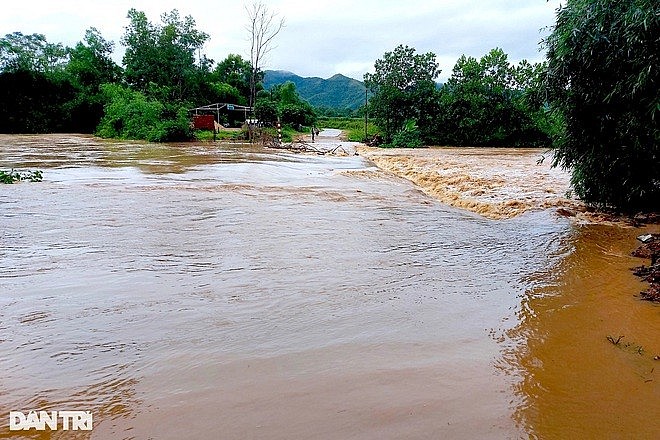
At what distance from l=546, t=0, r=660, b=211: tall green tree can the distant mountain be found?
11146cm

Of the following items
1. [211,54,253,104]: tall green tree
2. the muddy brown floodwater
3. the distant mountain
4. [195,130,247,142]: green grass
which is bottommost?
the muddy brown floodwater

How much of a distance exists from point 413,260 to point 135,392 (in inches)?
152

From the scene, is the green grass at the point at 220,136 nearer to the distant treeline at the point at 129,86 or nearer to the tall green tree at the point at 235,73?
the distant treeline at the point at 129,86

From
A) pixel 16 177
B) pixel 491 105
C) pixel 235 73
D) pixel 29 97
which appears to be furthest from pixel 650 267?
pixel 235 73

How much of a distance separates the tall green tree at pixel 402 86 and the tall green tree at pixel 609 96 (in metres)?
26.2

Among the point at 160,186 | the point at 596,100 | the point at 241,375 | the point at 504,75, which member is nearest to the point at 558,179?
the point at 596,100

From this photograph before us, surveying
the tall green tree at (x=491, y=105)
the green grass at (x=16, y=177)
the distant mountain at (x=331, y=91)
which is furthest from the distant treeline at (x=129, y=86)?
the distant mountain at (x=331, y=91)

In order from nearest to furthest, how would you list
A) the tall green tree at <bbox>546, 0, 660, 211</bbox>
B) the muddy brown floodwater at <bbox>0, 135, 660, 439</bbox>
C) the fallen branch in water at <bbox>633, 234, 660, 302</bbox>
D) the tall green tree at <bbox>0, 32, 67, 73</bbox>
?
1. the muddy brown floodwater at <bbox>0, 135, 660, 439</bbox>
2. the fallen branch in water at <bbox>633, 234, 660, 302</bbox>
3. the tall green tree at <bbox>546, 0, 660, 211</bbox>
4. the tall green tree at <bbox>0, 32, 67, 73</bbox>

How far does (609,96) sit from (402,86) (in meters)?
28.8

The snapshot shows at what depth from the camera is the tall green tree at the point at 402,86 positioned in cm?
3456

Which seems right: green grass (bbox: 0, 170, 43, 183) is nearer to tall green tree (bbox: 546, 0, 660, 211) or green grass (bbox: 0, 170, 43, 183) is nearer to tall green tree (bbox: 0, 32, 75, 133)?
tall green tree (bbox: 546, 0, 660, 211)

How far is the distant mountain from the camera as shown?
419ft

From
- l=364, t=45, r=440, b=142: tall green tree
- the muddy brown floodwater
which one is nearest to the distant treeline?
l=364, t=45, r=440, b=142: tall green tree

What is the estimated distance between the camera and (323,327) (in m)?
3.96
